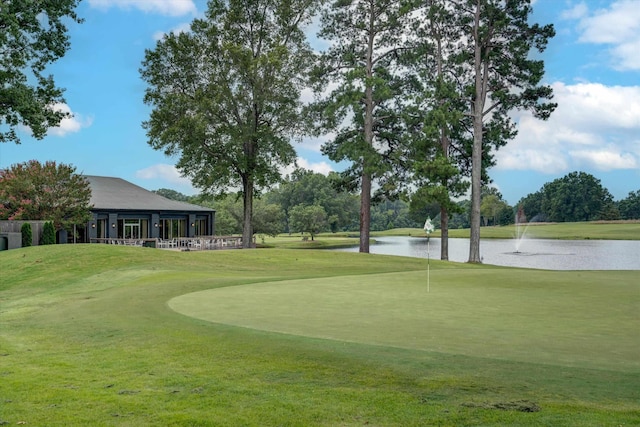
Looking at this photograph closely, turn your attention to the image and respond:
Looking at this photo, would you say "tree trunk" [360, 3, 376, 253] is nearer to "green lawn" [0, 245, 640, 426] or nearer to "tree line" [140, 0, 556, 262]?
"tree line" [140, 0, 556, 262]

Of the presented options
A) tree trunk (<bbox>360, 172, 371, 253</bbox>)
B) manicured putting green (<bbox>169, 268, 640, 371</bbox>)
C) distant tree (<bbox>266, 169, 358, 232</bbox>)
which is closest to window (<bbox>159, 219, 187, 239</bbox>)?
tree trunk (<bbox>360, 172, 371, 253</bbox>)

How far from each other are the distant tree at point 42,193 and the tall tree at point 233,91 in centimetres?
658

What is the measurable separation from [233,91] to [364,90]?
995 cm

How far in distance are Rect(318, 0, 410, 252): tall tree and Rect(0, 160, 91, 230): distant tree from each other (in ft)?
60.1

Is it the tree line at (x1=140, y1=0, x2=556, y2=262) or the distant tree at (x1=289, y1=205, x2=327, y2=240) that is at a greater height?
the tree line at (x1=140, y1=0, x2=556, y2=262)

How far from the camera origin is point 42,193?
3931 cm

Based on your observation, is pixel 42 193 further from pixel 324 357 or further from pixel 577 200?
pixel 577 200

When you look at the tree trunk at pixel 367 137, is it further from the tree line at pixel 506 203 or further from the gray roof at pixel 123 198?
the tree line at pixel 506 203

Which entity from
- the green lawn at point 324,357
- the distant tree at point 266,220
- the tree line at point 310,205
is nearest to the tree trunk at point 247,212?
the tree line at point 310,205

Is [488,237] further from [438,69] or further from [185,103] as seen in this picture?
[185,103]

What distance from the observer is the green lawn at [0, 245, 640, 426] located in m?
5.41

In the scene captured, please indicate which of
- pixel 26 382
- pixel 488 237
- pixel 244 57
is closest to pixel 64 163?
pixel 244 57

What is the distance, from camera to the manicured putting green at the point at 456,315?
7.88 meters

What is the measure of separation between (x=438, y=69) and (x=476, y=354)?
112 ft
